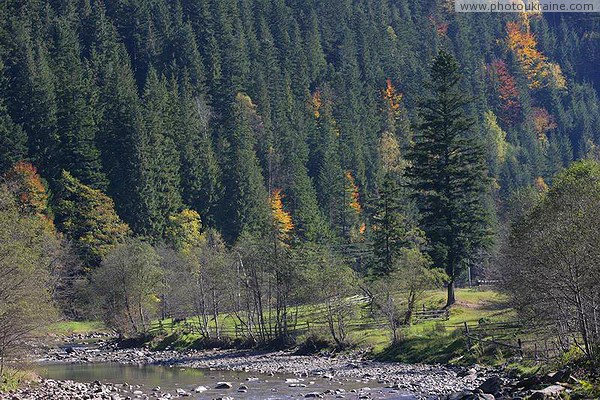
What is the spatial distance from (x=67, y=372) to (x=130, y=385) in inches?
396

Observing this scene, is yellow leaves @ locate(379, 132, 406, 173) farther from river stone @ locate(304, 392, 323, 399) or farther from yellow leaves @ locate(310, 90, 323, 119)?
river stone @ locate(304, 392, 323, 399)

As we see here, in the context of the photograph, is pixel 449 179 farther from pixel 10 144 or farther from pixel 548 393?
pixel 10 144

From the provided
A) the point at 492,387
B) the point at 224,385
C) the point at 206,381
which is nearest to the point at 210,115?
the point at 206,381

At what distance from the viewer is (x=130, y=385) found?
42188mm

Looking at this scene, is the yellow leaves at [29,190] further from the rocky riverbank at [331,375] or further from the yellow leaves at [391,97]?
the yellow leaves at [391,97]

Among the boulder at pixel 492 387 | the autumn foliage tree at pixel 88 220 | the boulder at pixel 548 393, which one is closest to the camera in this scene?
the boulder at pixel 548 393

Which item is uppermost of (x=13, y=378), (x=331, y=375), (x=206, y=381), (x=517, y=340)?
(x=13, y=378)

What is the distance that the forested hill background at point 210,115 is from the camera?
364 ft

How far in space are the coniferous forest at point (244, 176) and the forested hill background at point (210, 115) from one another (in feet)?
1.32

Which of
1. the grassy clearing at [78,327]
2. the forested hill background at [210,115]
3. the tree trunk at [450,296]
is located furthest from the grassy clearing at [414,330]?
the forested hill background at [210,115]

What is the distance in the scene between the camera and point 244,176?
12044 centimetres

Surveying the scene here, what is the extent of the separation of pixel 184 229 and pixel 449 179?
5064cm

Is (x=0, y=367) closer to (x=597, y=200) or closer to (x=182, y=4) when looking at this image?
(x=597, y=200)

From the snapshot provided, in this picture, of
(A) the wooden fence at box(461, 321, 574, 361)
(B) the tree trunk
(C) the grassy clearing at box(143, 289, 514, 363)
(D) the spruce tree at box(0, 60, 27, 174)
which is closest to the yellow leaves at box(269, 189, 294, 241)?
(D) the spruce tree at box(0, 60, 27, 174)
